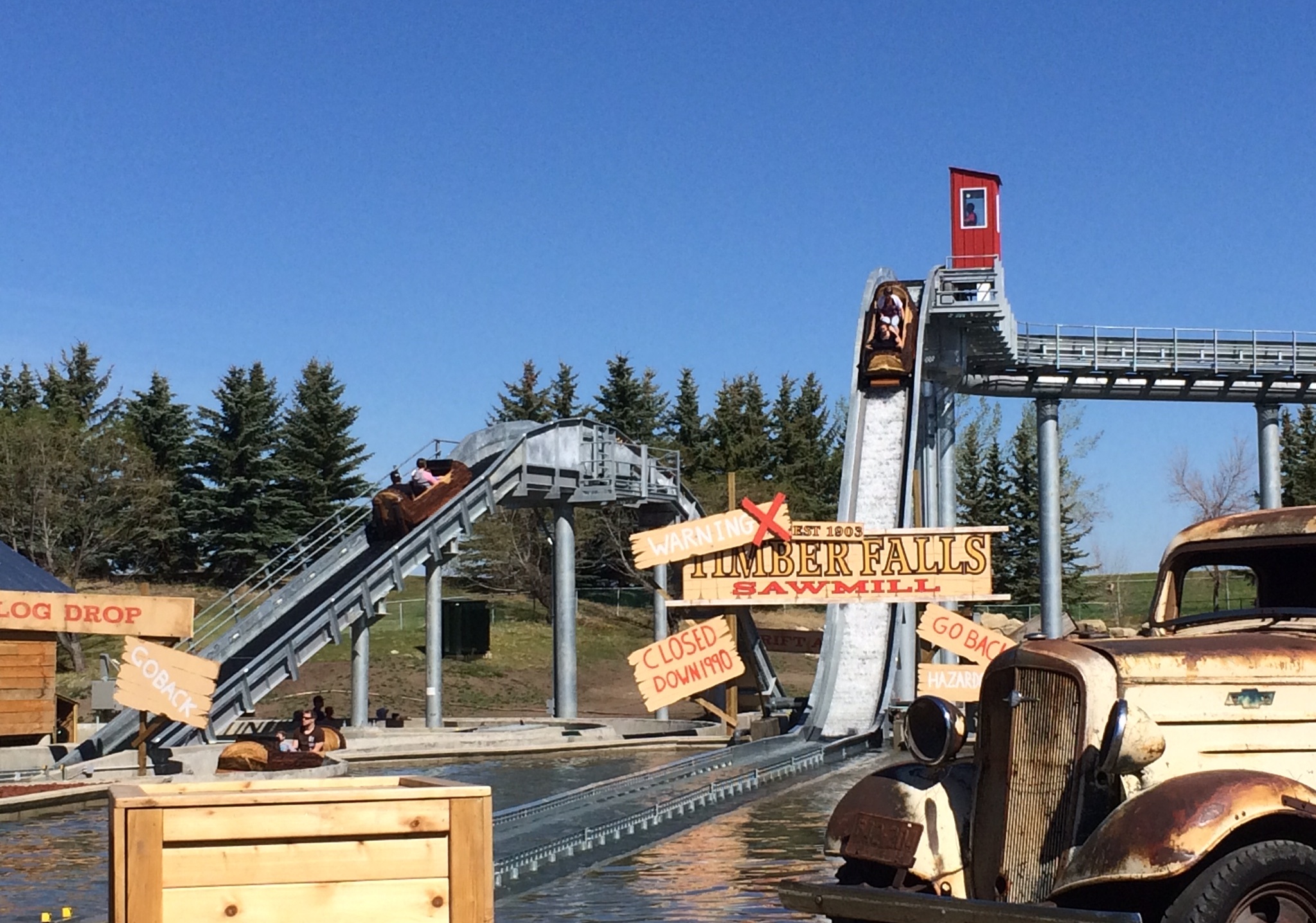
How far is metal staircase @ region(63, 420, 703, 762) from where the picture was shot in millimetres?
27078

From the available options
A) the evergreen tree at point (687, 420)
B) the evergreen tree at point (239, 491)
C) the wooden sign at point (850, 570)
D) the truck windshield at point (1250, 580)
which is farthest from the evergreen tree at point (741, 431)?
the truck windshield at point (1250, 580)

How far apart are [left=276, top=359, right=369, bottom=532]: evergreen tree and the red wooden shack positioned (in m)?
32.1

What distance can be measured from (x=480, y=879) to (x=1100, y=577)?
263 feet

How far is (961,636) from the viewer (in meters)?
22.0

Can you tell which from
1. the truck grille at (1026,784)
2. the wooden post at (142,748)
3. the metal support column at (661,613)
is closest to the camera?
the truck grille at (1026,784)

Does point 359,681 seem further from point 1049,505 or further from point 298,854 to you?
point 298,854

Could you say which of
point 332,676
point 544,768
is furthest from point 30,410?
point 544,768

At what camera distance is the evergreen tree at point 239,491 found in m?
67.4

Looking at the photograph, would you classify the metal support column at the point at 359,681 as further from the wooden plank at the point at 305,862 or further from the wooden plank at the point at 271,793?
the wooden plank at the point at 305,862

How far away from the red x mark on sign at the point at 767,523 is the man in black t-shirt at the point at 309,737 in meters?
8.63

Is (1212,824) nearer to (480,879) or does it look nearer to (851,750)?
(480,879)

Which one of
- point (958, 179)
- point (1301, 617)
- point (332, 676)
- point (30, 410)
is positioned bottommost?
point (332, 676)

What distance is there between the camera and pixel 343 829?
22.0ft

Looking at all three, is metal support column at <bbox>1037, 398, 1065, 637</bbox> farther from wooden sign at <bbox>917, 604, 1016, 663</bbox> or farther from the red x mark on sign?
wooden sign at <bbox>917, 604, 1016, 663</bbox>
